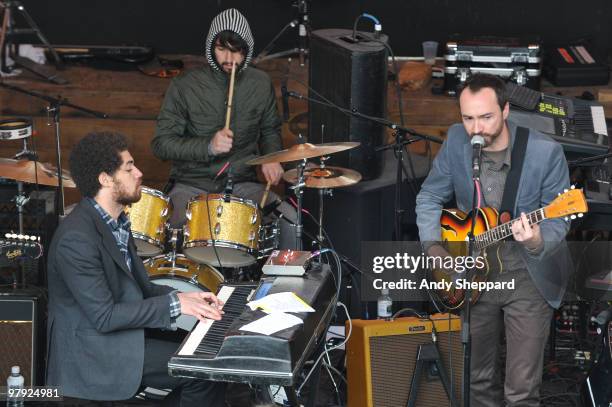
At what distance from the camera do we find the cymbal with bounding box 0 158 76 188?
5.77 metres

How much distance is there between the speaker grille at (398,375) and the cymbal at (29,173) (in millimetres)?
1808

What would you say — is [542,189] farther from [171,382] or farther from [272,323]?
[171,382]

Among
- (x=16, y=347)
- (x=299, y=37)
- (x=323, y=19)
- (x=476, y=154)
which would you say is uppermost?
(x=323, y=19)

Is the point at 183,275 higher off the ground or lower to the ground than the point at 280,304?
lower

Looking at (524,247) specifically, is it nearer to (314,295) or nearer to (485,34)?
(314,295)

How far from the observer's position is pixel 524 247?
16.3ft

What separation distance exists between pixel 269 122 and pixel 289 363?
2604 millimetres

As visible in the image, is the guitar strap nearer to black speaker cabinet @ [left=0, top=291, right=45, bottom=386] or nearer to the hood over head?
the hood over head

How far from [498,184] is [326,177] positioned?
3.84ft

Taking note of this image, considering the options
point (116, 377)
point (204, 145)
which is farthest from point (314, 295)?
point (204, 145)

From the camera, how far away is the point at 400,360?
16.8ft

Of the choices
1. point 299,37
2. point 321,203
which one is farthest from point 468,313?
point 299,37

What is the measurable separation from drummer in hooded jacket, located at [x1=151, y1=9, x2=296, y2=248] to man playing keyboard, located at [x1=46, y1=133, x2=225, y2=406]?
1.61 metres

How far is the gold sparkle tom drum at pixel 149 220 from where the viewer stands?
5.77 metres
